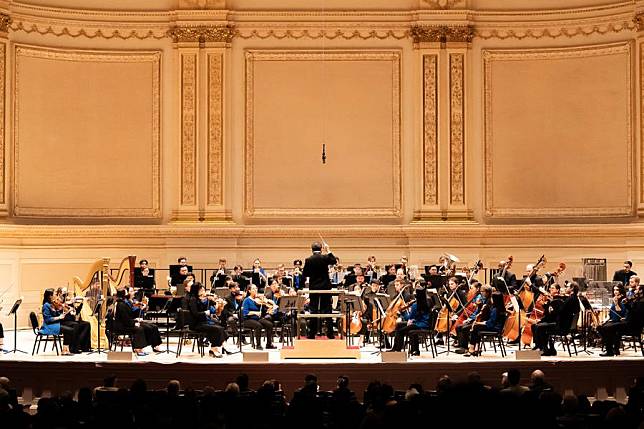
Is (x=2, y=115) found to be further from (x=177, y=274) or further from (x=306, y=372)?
(x=306, y=372)

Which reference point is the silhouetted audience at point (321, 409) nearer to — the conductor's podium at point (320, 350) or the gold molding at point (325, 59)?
the conductor's podium at point (320, 350)

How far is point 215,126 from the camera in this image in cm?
2022

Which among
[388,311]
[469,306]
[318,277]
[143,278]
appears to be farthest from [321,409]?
[143,278]

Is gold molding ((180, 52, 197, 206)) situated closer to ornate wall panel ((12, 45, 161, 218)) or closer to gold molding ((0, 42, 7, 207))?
ornate wall panel ((12, 45, 161, 218))

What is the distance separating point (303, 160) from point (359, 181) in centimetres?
126

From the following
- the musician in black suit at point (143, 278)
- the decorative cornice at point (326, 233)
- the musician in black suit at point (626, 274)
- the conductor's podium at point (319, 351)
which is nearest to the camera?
the conductor's podium at point (319, 351)

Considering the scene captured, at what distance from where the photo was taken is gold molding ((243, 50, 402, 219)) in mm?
20500

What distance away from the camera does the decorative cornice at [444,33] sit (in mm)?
20094

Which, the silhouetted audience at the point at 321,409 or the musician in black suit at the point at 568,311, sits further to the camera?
the musician in black suit at the point at 568,311

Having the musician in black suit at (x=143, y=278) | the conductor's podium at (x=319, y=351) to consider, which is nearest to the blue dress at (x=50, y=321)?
the musician in black suit at (x=143, y=278)

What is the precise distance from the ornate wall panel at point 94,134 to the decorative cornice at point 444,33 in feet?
18.0

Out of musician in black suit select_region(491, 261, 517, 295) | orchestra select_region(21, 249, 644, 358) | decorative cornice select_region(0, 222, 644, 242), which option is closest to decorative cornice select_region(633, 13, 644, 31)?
decorative cornice select_region(0, 222, 644, 242)

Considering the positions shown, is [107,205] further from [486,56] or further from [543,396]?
[543,396]

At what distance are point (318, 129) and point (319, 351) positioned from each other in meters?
8.16
